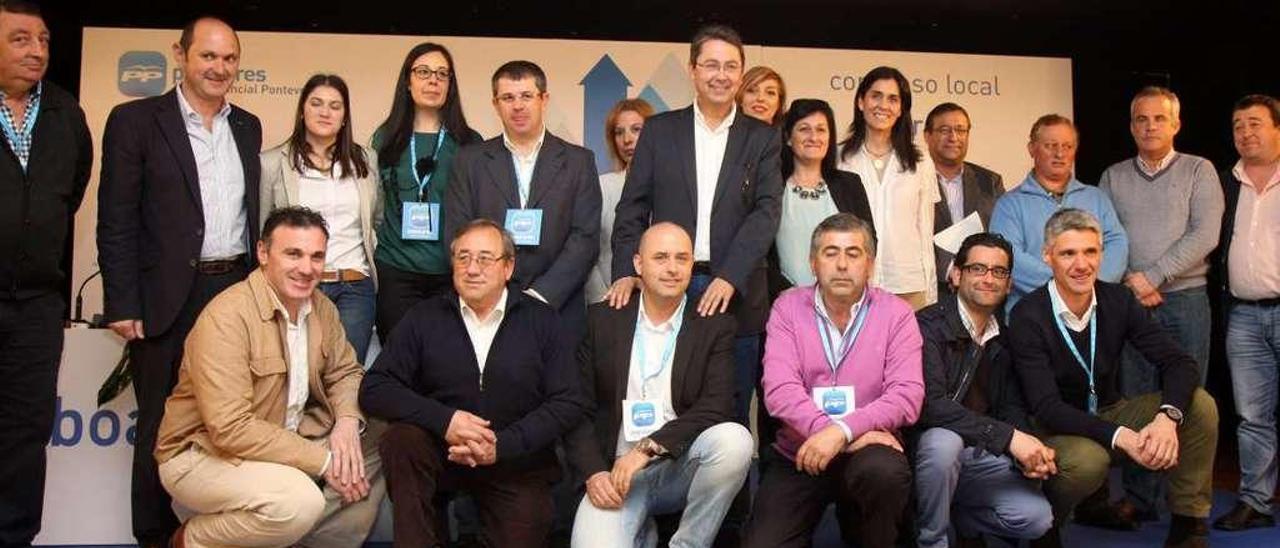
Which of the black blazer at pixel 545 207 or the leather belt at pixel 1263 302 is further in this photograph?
the leather belt at pixel 1263 302

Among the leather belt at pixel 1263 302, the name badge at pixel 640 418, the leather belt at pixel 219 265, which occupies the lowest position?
the name badge at pixel 640 418

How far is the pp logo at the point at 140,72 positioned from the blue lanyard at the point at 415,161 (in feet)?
9.16

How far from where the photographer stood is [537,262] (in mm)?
3545

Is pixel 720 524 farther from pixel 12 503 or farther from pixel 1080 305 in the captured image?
pixel 12 503

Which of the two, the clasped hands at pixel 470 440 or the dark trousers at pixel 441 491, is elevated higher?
the clasped hands at pixel 470 440

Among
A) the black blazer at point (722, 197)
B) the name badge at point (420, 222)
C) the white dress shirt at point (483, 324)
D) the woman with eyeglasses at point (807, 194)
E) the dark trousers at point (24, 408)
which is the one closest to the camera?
the dark trousers at point (24, 408)

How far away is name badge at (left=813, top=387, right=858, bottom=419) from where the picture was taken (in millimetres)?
3152

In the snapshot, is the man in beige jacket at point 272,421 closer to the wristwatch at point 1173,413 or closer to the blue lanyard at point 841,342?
the blue lanyard at point 841,342

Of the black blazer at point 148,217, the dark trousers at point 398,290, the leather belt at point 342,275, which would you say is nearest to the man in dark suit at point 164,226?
the black blazer at point 148,217

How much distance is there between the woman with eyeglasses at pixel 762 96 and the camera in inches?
168

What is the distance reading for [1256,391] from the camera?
12.7 ft

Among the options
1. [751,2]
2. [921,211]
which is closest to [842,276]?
[921,211]

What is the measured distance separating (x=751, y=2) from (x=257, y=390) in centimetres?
411

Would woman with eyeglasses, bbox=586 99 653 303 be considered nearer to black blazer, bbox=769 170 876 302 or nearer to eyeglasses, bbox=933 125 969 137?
black blazer, bbox=769 170 876 302
